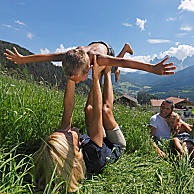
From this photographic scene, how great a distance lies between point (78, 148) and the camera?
2.30 meters

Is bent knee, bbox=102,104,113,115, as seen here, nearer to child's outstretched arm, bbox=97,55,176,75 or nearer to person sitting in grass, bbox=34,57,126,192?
person sitting in grass, bbox=34,57,126,192

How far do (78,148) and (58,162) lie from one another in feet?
1.56

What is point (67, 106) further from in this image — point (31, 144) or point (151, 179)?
point (151, 179)

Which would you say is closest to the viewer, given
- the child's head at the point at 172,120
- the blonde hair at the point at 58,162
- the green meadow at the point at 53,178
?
the blonde hair at the point at 58,162

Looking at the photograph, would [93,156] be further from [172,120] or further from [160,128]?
[172,120]

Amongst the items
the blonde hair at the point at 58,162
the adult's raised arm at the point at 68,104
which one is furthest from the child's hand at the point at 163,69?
the blonde hair at the point at 58,162

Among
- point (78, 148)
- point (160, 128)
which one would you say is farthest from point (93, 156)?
point (160, 128)

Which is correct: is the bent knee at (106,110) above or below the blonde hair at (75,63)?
A: below

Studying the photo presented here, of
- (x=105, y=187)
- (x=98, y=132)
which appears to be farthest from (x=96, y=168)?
(x=98, y=132)

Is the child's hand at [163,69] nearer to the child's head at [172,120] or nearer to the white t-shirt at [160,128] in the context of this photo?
the white t-shirt at [160,128]

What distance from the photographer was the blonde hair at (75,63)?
7.38 feet

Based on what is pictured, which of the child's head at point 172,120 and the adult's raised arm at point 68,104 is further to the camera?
the child's head at point 172,120

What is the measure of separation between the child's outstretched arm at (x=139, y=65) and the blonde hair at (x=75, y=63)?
0.42m

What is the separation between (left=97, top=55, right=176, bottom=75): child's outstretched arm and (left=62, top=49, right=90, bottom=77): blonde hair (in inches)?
16.5
